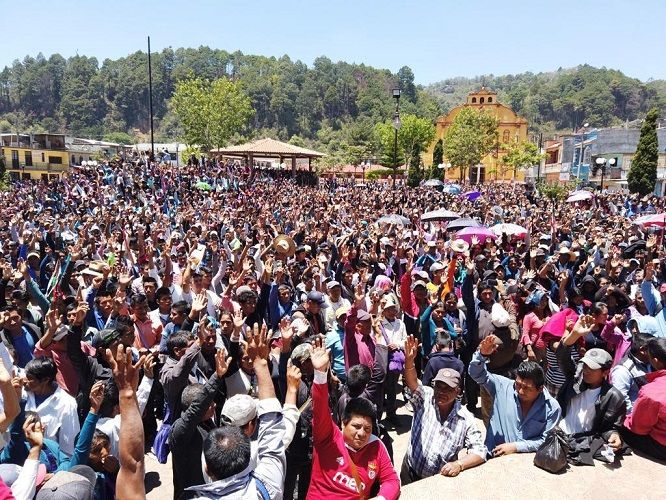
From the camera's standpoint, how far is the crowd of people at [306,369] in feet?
8.46

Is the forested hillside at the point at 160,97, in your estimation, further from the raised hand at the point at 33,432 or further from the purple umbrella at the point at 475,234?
the raised hand at the point at 33,432

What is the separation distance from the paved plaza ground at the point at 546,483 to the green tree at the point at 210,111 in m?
45.1

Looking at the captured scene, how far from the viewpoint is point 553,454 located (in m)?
2.77

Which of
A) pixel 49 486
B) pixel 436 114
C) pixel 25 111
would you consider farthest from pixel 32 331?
pixel 25 111

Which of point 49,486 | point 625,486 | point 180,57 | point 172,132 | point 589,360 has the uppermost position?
point 180,57

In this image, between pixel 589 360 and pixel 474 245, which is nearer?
pixel 589 360

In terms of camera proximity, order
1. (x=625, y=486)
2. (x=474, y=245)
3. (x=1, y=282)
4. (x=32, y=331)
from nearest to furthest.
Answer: (x=625, y=486) < (x=32, y=331) < (x=1, y=282) < (x=474, y=245)

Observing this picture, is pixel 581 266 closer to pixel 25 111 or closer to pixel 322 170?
pixel 322 170

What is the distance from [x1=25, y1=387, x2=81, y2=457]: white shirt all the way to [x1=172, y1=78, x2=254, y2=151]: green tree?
44.1 m

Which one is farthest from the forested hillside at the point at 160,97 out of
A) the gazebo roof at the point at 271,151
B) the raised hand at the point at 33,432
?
the raised hand at the point at 33,432

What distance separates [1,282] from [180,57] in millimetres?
169538

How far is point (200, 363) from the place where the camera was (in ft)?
12.8

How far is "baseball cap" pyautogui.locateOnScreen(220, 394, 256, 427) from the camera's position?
2518mm

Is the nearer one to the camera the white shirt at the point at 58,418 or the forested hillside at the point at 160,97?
the white shirt at the point at 58,418
